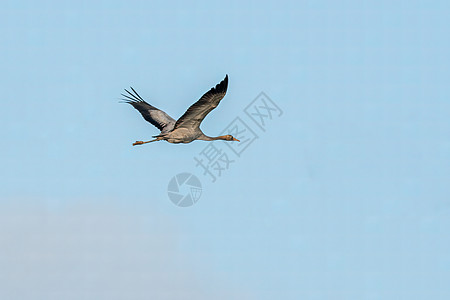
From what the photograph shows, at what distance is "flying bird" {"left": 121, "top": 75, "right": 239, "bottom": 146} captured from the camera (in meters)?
27.1

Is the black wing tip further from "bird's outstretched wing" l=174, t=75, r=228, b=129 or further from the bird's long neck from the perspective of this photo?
the bird's long neck

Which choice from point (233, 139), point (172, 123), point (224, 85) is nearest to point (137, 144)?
point (172, 123)

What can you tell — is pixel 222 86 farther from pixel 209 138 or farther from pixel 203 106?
pixel 209 138

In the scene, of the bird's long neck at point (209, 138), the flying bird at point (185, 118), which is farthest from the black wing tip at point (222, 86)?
the bird's long neck at point (209, 138)

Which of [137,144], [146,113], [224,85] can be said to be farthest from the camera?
[146,113]

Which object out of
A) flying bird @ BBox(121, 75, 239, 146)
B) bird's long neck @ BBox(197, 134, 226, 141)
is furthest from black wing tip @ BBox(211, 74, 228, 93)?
bird's long neck @ BBox(197, 134, 226, 141)

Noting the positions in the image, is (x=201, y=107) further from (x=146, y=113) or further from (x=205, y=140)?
(x=146, y=113)

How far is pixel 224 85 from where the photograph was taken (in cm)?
2673

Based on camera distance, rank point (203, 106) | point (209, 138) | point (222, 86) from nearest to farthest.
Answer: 1. point (222, 86)
2. point (203, 106)
3. point (209, 138)

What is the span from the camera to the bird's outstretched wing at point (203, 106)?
26.8 m

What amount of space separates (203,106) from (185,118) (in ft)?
4.43

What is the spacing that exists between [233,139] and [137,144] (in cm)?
465

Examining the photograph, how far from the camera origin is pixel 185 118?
95.0 ft

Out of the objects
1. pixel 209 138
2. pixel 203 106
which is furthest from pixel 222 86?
pixel 209 138
